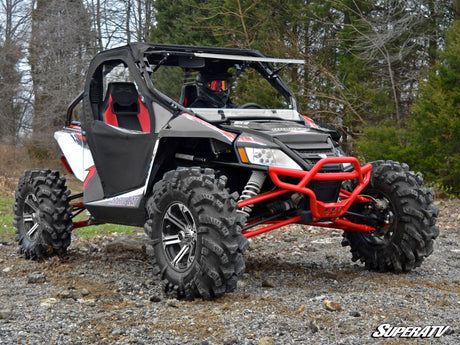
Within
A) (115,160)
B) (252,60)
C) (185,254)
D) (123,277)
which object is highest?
(252,60)

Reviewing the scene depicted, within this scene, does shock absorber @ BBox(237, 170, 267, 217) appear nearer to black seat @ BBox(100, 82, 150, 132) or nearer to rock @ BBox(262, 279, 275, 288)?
rock @ BBox(262, 279, 275, 288)

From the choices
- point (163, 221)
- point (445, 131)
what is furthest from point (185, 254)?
point (445, 131)

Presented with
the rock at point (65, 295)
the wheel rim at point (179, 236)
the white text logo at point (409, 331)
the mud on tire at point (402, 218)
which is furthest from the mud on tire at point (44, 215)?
the white text logo at point (409, 331)

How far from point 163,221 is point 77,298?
3.11 feet

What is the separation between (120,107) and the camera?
6871 millimetres

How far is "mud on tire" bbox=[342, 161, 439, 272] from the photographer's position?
229 inches

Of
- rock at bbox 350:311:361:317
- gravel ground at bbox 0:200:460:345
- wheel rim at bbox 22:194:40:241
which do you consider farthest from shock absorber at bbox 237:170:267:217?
wheel rim at bbox 22:194:40:241

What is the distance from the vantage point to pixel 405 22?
57.7 feet

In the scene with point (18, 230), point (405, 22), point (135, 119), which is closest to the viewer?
point (135, 119)

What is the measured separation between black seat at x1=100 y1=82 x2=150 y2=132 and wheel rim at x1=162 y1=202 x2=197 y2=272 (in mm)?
1673

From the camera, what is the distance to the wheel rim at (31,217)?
23.9ft

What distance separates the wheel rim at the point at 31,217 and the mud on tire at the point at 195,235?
7.67 ft

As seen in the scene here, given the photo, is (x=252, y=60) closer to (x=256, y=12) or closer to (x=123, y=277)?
(x=123, y=277)

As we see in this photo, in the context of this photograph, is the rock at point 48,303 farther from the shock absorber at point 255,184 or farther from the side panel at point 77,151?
the side panel at point 77,151
